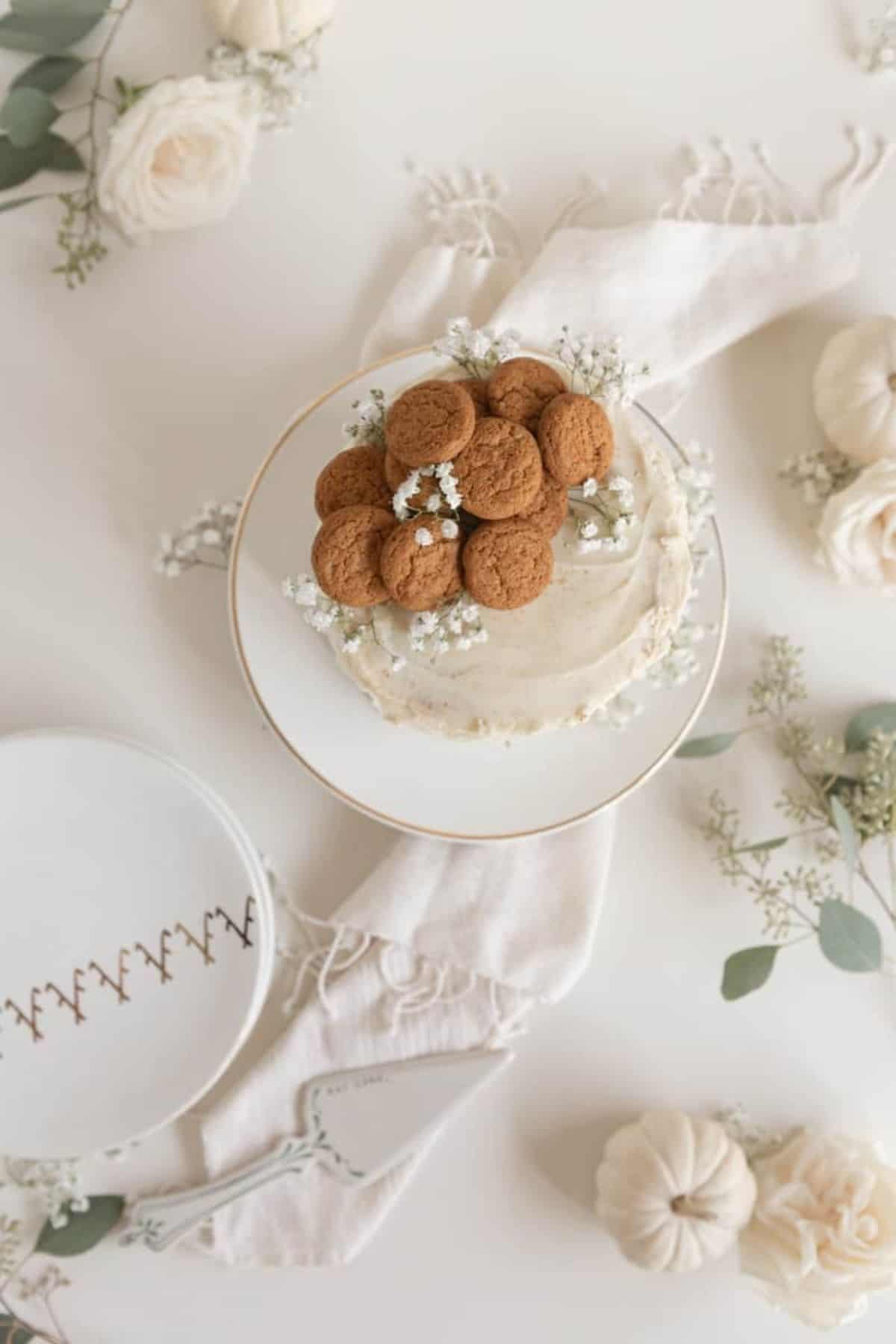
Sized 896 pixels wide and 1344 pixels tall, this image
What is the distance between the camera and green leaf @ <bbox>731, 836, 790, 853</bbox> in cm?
144

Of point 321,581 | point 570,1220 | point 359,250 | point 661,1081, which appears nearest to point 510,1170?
point 570,1220

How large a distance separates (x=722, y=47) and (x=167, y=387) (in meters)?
0.88

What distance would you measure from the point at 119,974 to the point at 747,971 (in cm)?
80

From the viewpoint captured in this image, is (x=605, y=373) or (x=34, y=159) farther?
(x=34, y=159)

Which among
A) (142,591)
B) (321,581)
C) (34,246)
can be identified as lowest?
(142,591)

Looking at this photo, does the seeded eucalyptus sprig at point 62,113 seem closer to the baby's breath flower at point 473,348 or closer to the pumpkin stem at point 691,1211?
the baby's breath flower at point 473,348

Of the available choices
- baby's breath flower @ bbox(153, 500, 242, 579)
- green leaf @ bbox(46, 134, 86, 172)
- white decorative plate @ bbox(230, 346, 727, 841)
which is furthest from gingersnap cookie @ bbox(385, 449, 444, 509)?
green leaf @ bbox(46, 134, 86, 172)

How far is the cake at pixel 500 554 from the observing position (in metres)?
1.05

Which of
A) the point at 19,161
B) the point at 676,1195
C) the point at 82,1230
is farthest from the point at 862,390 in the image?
the point at 82,1230

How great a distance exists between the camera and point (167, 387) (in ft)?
4.91

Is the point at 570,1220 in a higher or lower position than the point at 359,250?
lower

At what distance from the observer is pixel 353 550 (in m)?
1.07

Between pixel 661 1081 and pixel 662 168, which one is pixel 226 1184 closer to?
pixel 661 1081

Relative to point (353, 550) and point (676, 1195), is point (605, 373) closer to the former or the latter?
point (353, 550)
